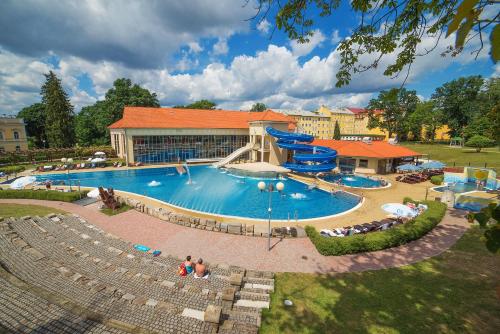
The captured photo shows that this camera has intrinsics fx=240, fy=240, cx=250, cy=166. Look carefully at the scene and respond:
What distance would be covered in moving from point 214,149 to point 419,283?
34457 millimetres

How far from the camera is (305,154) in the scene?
30469mm

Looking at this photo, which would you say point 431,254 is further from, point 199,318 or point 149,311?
point 149,311

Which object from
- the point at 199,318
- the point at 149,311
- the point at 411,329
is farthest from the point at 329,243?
the point at 149,311

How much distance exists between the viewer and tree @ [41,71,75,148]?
40.5 m

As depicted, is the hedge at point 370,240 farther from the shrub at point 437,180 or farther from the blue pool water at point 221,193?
the shrub at point 437,180

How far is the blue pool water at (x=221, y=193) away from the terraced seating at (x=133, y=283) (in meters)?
8.07

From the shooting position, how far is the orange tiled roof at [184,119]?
3534cm

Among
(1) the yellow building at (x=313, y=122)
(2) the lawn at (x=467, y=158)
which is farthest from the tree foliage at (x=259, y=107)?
(2) the lawn at (x=467, y=158)

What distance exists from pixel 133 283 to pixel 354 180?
84.3 feet

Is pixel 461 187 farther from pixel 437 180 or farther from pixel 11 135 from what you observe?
pixel 11 135

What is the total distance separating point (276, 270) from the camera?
9.80 metres

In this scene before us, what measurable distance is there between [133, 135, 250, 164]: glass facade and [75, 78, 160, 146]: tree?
51.9 feet

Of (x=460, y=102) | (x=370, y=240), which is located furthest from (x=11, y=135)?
(x=460, y=102)

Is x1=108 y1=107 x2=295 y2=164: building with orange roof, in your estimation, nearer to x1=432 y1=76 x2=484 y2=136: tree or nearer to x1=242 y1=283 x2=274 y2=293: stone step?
x1=242 y1=283 x2=274 y2=293: stone step
